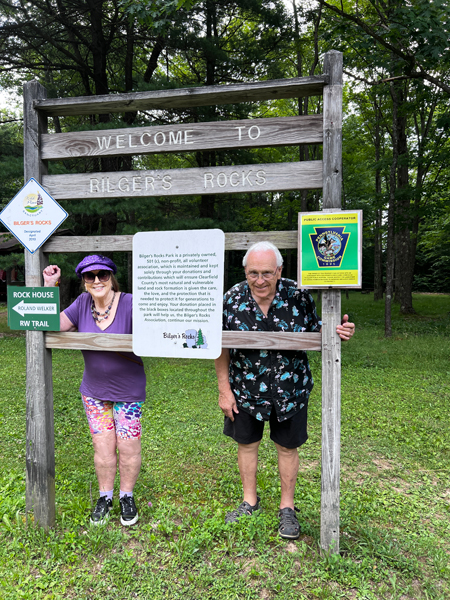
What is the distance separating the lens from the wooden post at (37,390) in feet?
9.61

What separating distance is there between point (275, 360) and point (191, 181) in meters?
1.25

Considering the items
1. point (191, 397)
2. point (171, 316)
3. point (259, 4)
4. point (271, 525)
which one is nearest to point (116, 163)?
point (259, 4)

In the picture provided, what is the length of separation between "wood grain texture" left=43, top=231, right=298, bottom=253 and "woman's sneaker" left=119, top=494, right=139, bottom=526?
1749 mm

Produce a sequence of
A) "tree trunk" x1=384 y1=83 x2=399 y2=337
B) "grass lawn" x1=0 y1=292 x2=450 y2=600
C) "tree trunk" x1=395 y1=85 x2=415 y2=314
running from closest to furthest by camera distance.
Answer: "grass lawn" x1=0 y1=292 x2=450 y2=600 → "tree trunk" x1=384 y1=83 x2=399 y2=337 → "tree trunk" x1=395 y1=85 x2=415 y2=314

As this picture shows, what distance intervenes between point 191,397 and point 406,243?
11363 millimetres

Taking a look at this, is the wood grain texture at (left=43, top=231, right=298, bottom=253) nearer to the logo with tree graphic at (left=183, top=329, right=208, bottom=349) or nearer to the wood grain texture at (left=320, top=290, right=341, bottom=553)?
the wood grain texture at (left=320, top=290, right=341, bottom=553)

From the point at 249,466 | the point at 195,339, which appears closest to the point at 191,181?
the point at 195,339

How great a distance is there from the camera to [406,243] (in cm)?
1489

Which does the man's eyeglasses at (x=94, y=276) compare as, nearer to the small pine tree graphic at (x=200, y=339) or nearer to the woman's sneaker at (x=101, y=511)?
the small pine tree graphic at (x=200, y=339)

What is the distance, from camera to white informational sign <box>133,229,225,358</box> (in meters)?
2.68

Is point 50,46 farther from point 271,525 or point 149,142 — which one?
point 271,525

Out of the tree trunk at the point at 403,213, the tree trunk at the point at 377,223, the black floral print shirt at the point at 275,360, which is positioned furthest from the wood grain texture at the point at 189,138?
the tree trunk at the point at 377,223

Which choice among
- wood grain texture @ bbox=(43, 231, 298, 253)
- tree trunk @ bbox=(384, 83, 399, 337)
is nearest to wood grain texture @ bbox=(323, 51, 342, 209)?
wood grain texture @ bbox=(43, 231, 298, 253)

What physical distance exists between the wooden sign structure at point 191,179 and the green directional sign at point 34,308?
2.9 inches
